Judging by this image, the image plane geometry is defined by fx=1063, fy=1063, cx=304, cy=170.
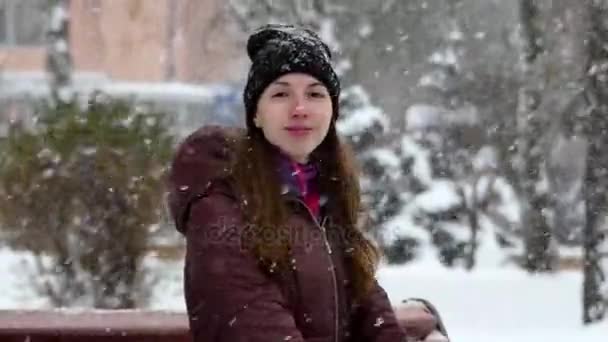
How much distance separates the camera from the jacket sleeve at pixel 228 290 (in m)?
2.06

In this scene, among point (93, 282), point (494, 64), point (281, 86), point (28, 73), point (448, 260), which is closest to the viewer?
point (281, 86)

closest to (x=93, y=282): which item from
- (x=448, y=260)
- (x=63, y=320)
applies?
(x=63, y=320)

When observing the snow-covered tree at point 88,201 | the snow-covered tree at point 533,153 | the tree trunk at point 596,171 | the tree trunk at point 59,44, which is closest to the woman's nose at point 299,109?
the snow-covered tree at point 88,201

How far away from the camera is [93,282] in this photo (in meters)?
6.88

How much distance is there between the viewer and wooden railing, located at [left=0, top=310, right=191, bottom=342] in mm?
3867

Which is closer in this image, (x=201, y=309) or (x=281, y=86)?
(x=201, y=309)

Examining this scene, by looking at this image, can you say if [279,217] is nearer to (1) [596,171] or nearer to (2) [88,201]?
(2) [88,201]

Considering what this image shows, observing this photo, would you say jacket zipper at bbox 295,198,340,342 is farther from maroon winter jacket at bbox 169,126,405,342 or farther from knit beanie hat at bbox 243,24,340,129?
knit beanie hat at bbox 243,24,340,129

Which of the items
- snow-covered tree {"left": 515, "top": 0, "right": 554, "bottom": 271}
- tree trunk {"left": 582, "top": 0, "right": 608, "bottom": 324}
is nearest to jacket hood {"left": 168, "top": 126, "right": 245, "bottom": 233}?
tree trunk {"left": 582, "top": 0, "right": 608, "bottom": 324}

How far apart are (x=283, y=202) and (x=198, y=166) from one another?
192 mm

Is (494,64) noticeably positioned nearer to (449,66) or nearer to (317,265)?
(449,66)

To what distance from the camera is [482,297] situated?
9703mm

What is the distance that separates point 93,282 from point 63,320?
295 cm

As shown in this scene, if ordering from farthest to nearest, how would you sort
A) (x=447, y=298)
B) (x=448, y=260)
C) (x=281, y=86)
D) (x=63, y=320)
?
(x=448, y=260) < (x=447, y=298) < (x=63, y=320) < (x=281, y=86)
